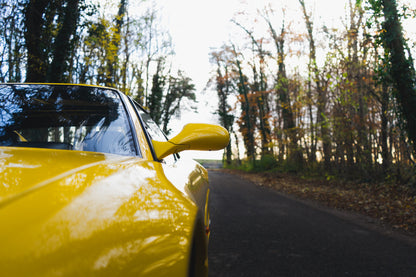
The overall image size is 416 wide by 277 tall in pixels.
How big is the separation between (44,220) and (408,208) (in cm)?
742

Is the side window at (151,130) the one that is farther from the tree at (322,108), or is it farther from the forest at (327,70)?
the tree at (322,108)

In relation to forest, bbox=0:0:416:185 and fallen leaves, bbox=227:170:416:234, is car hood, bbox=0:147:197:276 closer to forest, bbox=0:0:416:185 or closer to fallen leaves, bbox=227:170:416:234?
fallen leaves, bbox=227:170:416:234

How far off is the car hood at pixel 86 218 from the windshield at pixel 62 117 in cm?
41

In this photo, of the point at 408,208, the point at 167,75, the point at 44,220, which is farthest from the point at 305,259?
the point at 167,75

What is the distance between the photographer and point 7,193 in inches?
25.4

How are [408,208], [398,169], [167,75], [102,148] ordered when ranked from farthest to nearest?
1. [167,75]
2. [398,169]
3. [408,208]
4. [102,148]

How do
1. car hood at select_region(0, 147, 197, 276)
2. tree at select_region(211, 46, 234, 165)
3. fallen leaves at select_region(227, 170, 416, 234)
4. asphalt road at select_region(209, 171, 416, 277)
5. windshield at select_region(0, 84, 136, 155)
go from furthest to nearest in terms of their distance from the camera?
tree at select_region(211, 46, 234, 165) → fallen leaves at select_region(227, 170, 416, 234) → asphalt road at select_region(209, 171, 416, 277) → windshield at select_region(0, 84, 136, 155) → car hood at select_region(0, 147, 197, 276)

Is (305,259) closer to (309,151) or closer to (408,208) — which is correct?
(408,208)

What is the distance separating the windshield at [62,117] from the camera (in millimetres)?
1502

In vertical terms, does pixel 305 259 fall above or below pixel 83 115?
below

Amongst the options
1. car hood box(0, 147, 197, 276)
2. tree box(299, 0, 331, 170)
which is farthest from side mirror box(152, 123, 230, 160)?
tree box(299, 0, 331, 170)

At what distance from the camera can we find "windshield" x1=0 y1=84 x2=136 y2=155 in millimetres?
1502

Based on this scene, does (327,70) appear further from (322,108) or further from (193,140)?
(193,140)

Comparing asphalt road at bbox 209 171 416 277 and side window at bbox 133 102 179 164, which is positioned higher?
side window at bbox 133 102 179 164
